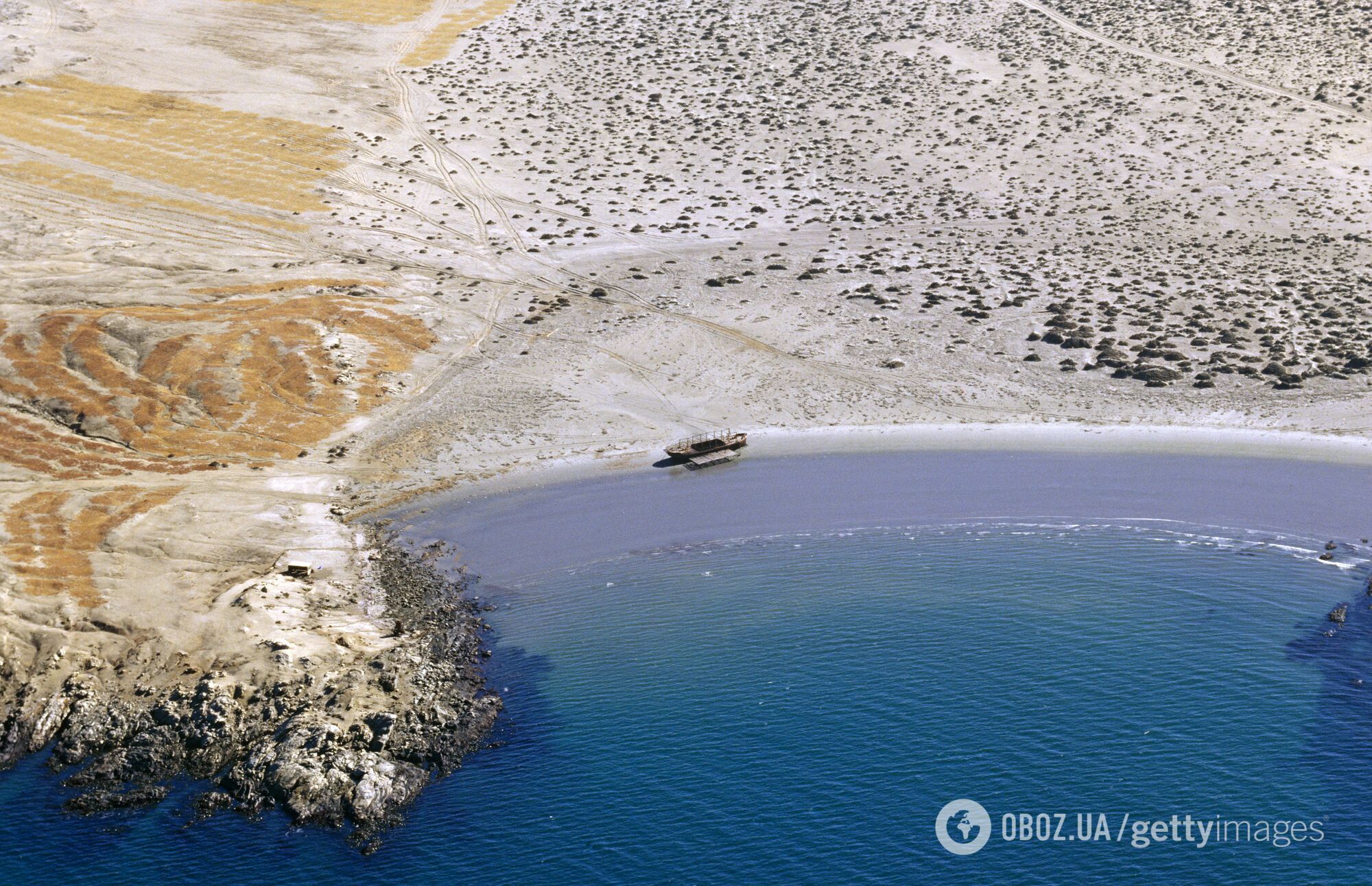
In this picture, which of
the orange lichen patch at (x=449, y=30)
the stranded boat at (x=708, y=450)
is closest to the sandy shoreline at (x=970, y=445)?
the stranded boat at (x=708, y=450)

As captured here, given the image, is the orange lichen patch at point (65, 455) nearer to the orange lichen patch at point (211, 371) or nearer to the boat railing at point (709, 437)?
the orange lichen patch at point (211, 371)

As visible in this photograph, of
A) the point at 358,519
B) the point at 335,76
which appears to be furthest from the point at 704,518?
the point at 335,76

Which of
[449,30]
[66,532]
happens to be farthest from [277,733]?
[449,30]

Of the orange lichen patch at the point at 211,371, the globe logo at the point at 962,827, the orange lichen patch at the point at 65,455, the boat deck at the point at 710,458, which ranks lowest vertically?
the orange lichen patch at the point at 65,455

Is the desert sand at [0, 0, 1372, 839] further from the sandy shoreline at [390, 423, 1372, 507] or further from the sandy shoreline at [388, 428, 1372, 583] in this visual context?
the sandy shoreline at [388, 428, 1372, 583]

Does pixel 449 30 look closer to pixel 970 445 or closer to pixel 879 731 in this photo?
pixel 970 445

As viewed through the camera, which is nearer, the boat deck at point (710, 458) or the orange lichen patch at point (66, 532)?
the orange lichen patch at point (66, 532)
